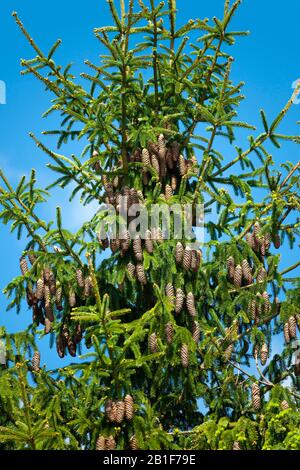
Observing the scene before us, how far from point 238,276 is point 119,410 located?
8.92 ft

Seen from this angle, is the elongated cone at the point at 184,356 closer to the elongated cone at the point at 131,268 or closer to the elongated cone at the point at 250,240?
the elongated cone at the point at 131,268

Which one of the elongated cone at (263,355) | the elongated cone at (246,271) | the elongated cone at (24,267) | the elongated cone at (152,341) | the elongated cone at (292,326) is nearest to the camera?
the elongated cone at (152,341)

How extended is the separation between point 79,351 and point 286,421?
3.27 metres

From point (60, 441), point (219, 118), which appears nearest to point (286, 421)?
point (60, 441)

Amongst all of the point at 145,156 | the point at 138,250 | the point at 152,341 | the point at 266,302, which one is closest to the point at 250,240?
the point at 266,302

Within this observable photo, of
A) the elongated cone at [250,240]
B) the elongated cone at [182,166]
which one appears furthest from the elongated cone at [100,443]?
the elongated cone at [182,166]

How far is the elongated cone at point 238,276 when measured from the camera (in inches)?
439

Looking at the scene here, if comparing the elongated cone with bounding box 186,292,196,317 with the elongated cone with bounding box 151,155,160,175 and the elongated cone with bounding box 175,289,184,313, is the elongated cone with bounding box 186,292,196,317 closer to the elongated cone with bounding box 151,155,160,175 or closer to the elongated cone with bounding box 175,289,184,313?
the elongated cone with bounding box 175,289,184,313

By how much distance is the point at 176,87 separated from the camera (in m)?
12.1

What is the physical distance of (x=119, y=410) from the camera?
925 centimetres

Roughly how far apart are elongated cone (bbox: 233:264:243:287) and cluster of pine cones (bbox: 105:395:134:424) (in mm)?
2473

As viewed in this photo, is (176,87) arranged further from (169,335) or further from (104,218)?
(169,335)

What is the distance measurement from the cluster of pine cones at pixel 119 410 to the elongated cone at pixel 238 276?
97.4 inches
